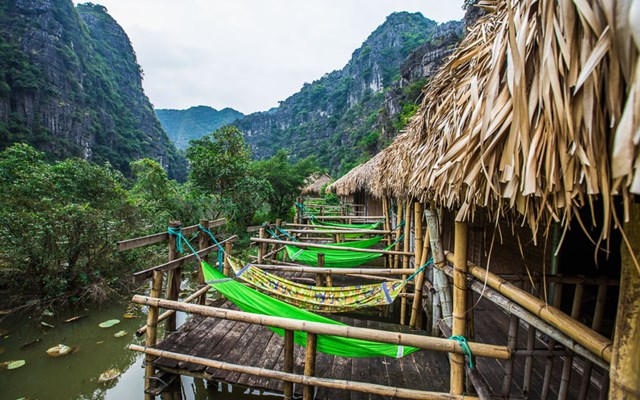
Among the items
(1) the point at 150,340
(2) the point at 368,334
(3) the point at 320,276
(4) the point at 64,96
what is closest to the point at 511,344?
(2) the point at 368,334

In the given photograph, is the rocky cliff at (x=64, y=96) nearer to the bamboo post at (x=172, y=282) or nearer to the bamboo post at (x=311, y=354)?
the bamboo post at (x=172, y=282)

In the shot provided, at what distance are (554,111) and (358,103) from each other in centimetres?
4742

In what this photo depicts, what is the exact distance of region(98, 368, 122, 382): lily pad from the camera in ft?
9.96

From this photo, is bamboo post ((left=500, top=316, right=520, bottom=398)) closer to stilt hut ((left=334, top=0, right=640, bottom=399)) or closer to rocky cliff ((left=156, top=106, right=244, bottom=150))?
stilt hut ((left=334, top=0, right=640, bottom=399))

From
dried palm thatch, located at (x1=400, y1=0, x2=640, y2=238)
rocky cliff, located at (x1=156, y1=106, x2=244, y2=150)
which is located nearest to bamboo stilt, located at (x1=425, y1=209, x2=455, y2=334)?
dried palm thatch, located at (x1=400, y1=0, x2=640, y2=238)

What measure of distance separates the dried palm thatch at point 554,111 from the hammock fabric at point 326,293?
1.50 meters

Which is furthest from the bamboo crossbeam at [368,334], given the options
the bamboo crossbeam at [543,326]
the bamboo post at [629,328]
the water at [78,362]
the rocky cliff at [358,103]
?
the rocky cliff at [358,103]

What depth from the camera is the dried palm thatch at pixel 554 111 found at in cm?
56

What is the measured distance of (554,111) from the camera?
69cm

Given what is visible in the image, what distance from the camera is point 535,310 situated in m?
1.10

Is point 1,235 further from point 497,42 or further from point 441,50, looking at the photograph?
point 441,50

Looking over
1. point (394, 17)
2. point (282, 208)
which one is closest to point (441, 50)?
point (282, 208)

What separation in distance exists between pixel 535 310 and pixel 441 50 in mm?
25643

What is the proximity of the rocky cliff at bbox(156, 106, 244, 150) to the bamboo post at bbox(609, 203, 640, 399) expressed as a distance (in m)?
94.4
